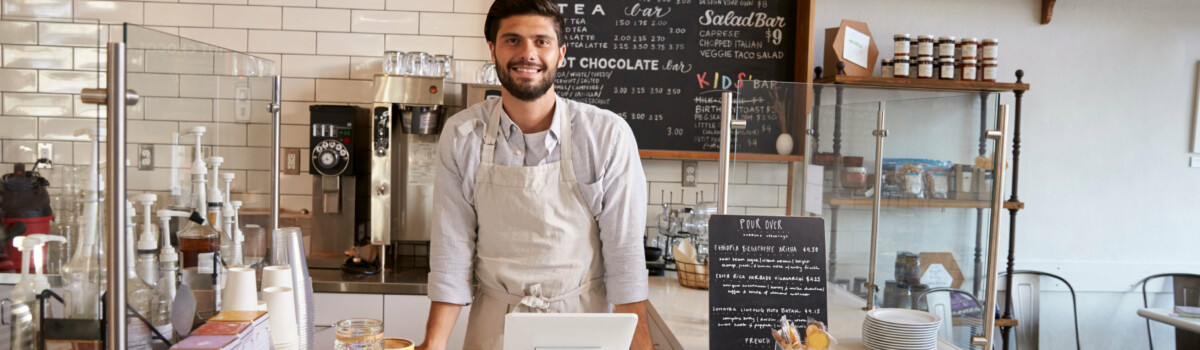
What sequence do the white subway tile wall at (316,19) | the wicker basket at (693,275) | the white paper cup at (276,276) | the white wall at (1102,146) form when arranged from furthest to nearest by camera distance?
the white wall at (1102,146), the white subway tile wall at (316,19), the wicker basket at (693,275), the white paper cup at (276,276)

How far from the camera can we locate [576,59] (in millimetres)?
3740

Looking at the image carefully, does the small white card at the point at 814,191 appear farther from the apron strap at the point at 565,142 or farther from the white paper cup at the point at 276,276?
the white paper cup at the point at 276,276

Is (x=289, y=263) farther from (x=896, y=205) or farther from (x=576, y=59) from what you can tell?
(x=576, y=59)

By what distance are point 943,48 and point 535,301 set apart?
2.36 meters

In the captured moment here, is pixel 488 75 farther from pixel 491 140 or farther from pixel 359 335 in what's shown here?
pixel 359 335

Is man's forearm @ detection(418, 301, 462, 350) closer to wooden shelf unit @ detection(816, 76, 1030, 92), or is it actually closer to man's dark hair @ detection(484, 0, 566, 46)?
man's dark hair @ detection(484, 0, 566, 46)

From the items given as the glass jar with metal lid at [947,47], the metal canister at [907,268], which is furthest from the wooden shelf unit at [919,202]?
the glass jar with metal lid at [947,47]

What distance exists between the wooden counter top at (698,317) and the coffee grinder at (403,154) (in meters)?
1.11

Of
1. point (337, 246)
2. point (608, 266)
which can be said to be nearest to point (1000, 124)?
point (608, 266)

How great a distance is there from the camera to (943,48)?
140 inches

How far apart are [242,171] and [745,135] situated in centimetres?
125

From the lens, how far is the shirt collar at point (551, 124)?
6.77 feet

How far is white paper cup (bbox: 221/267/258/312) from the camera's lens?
4.00ft

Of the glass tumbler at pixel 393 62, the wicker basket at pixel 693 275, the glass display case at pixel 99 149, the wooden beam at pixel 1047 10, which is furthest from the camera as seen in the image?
the wooden beam at pixel 1047 10
